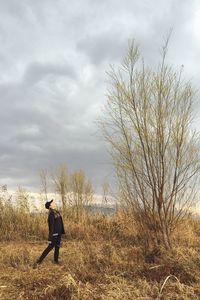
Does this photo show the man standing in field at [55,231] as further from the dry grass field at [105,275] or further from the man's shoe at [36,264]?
the man's shoe at [36,264]

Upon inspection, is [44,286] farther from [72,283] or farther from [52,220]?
[52,220]

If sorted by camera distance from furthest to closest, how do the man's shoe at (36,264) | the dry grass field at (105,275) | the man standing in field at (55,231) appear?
the man standing in field at (55,231)
the man's shoe at (36,264)
the dry grass field at (105,275)

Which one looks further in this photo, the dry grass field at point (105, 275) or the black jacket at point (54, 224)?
the black jacket at point (54, 224)

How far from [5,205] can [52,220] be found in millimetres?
6172

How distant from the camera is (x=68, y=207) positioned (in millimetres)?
15984

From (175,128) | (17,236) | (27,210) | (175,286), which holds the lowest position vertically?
(175,286)

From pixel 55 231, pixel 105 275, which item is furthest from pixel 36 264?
pixel 105 275

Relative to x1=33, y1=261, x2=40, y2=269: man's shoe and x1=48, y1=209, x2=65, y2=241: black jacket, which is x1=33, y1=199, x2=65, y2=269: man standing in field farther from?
x1=33, y1=261, x2=40, y2=269: man's shoe

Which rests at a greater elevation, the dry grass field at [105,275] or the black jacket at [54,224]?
the black jacket at [54,224]

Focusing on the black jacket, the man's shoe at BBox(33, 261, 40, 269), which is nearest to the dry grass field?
the man's shoe at BBox(33, 261, 40, 269)

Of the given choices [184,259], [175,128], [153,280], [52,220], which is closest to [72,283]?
[153,280]

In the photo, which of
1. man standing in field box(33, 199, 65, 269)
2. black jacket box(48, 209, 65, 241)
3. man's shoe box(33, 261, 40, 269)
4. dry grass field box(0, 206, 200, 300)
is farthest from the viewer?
black jacket box(48, 209, 65, 241)

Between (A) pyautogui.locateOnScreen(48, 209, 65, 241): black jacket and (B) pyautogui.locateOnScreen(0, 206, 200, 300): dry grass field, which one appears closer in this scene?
(B) pyautogui.locateOnScreen(0, 206, 200, 300): dry grass field

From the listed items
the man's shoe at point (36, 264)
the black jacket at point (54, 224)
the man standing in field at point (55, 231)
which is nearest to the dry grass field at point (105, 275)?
the man's shoe at point (36, 264)
